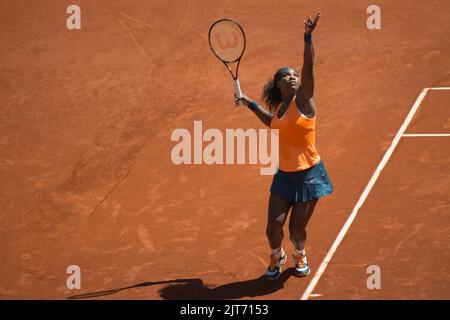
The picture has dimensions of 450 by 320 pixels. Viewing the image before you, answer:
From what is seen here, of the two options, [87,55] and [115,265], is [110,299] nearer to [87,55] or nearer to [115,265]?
[115,265]

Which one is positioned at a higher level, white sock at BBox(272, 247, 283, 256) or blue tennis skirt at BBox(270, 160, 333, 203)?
blue tennis skirt at BBox(270, 160, 333, 203)

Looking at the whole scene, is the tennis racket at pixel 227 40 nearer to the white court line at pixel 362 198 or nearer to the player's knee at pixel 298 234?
the player's knee at pixel 298 234

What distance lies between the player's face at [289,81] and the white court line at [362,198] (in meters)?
1.90

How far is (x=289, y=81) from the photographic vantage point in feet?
22.6

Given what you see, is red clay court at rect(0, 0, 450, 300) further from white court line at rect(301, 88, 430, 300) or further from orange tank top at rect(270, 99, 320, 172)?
orange tank top at rect(270, 99, 320, 172)

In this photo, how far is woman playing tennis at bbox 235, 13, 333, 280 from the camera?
680 centimetres

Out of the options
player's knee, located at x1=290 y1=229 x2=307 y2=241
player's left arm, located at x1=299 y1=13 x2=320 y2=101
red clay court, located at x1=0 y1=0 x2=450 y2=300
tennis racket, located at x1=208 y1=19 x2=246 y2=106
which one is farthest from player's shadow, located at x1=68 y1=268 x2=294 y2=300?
tennis racket, located at x1=208 y1=19 x2=246 y2=106

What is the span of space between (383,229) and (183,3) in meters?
7.80

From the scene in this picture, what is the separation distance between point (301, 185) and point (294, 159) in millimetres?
268

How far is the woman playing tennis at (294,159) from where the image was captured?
6797mm

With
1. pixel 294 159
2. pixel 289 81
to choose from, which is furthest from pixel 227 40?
pixel 294 159

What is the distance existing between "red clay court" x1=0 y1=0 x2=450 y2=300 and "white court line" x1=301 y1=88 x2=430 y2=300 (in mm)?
26

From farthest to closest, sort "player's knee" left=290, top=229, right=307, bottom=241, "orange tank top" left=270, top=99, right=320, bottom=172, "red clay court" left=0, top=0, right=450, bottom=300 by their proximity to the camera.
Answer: "red clay court" left=0, top=0, right=450, bottom=300
"player's knee" left=290, top=229, right=307, bottom=241
"orange tank top" left=270, top=99, right=320, bottom=172

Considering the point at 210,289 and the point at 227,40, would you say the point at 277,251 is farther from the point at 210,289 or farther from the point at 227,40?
the point at 227,40
